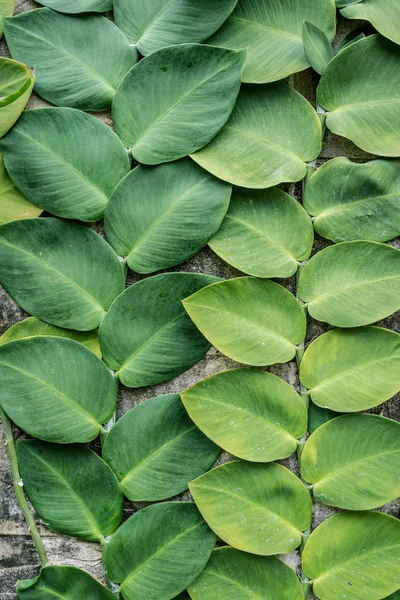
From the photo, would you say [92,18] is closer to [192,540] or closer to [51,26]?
[51,26]

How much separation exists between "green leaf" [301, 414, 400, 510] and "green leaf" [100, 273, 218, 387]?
0.20 meters

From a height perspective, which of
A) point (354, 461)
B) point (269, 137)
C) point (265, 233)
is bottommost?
point (354, 461)

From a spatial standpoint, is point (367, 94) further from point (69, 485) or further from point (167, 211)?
point (69, 485)

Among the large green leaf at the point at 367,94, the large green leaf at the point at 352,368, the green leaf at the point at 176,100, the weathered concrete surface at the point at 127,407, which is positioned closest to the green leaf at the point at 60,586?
the weathered concrete surface at the point at 127,407

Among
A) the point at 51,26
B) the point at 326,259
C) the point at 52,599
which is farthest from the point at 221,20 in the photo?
the point at 52,599

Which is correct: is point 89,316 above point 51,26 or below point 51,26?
below

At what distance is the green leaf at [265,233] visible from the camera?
0.78m

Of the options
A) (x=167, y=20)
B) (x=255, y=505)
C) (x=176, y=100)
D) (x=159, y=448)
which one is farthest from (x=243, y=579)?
(x=167, y=20)

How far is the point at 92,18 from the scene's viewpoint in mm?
778

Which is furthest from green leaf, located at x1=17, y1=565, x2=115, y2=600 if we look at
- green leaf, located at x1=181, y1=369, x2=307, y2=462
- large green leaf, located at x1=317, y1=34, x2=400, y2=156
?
large green leaf, located at x1=317, y1=34, x2=400, y2=156

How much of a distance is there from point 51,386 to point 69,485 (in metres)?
0.13

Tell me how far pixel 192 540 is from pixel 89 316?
323mm

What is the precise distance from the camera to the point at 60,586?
30.6 inches

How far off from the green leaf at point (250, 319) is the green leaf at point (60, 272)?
0.12 m
